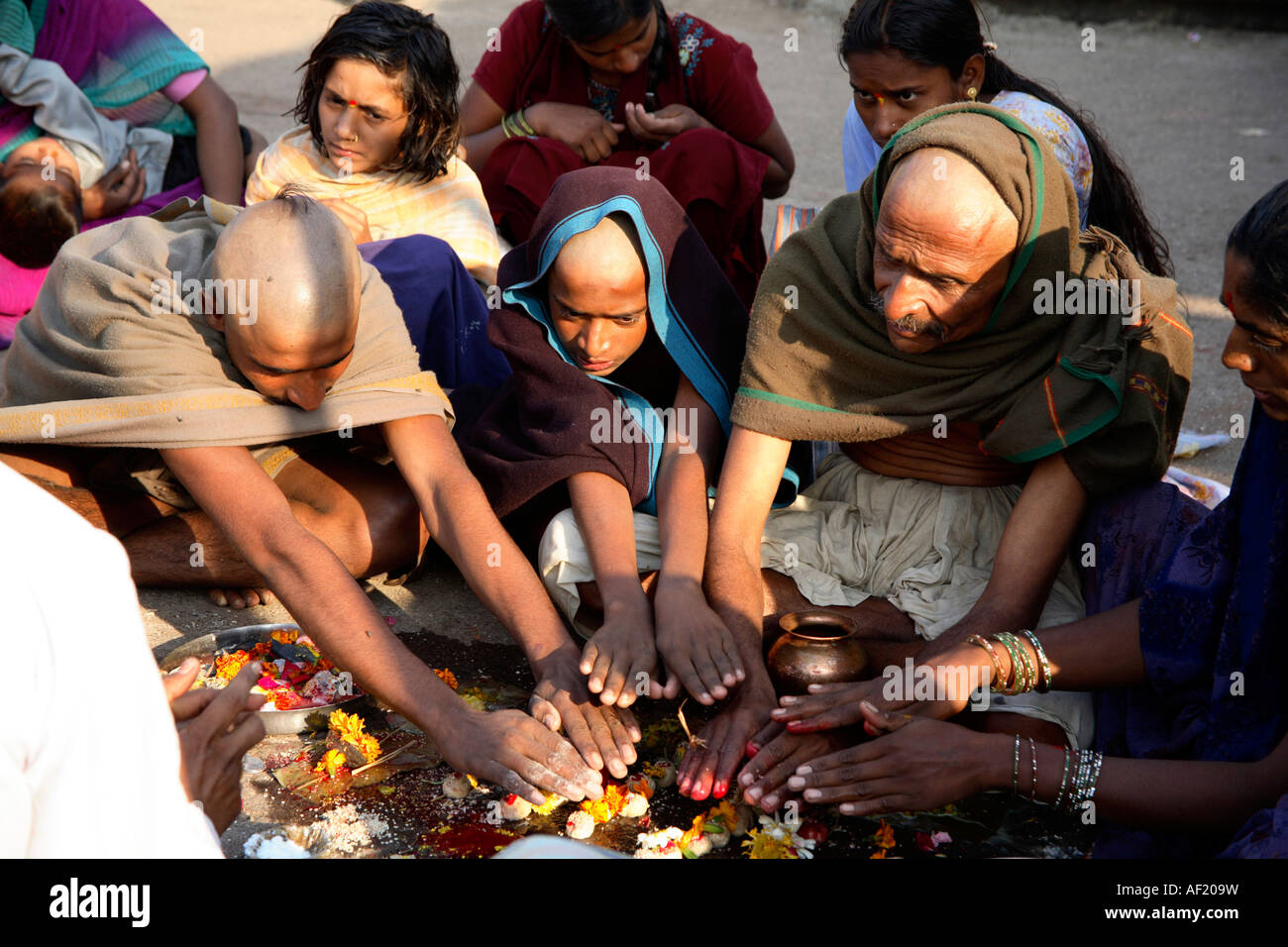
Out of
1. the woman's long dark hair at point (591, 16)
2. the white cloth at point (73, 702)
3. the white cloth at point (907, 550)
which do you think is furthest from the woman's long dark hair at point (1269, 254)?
the woman's long dark hair at point (591, 16)

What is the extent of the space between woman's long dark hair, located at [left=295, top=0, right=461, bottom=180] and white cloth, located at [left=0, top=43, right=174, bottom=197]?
112 centimetres

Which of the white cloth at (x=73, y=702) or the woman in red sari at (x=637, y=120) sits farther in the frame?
the woman in red sari at (x=637, y=120)

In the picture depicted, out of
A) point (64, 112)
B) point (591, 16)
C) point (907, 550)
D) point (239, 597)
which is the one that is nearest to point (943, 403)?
point (907, 550)

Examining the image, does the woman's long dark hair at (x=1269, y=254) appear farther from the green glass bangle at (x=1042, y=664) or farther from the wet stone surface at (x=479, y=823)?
the wet stone surface at (x=479, y=823)

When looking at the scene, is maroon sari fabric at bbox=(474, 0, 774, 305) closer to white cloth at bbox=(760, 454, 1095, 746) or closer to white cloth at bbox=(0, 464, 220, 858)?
white cloth at bbox=(760, 454, 1095, 746)

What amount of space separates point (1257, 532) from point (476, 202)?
365cm

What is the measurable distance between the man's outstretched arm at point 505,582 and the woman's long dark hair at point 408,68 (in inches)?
70.9

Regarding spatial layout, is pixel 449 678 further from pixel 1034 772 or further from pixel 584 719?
pixel 1034 772

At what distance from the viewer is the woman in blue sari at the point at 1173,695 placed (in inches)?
106

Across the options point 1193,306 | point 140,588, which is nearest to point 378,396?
point 140,588

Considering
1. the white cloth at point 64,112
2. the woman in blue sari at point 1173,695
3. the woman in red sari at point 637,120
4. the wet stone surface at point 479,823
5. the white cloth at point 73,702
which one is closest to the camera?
the white cloth at point 73,702

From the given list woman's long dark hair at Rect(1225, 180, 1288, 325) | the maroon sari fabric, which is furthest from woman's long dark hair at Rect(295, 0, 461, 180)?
woman's long dark hair at Rect(1225, 180, 1288, 325)

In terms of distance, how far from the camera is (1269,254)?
102 inches
